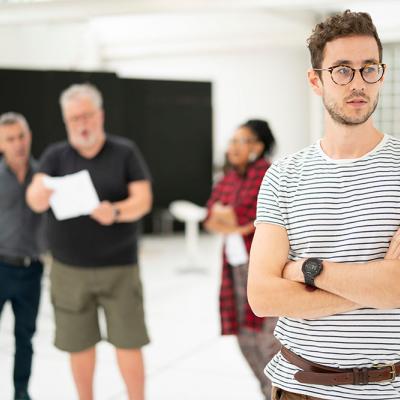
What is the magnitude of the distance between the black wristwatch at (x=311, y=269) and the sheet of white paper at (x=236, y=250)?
1966 mm

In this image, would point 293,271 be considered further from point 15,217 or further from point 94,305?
point 15,217

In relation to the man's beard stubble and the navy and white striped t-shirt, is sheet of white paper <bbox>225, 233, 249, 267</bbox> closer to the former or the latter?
the navy and white striped t-shirt

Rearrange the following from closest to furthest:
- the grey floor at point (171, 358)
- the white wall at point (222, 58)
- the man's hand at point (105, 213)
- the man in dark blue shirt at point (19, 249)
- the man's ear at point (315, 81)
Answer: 1. the man's ear at point (315, 81)
2. the man's hand at point (105, 213)
3. the man in dark blue shirt at point (19, 249)
4. the grey floor at point (171, 358)
5. the white wall at point (222, 58)

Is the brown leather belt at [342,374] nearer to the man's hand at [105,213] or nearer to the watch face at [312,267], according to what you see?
the watch face at [312,267]

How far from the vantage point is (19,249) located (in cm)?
412

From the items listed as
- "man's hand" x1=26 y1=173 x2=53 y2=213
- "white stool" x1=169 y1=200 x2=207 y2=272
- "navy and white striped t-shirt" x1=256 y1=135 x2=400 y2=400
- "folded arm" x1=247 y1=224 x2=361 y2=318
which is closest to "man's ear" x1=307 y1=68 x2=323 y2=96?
"navy and white striped t-shirt" x1=256 y1=135 x2=400 y2=400

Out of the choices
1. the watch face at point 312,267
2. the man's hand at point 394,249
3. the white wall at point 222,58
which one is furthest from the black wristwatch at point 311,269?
the white wall at point 222,58

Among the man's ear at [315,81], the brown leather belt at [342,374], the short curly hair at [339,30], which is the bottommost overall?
the brown leather belt at [342,374]

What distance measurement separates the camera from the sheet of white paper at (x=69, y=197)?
3.67m

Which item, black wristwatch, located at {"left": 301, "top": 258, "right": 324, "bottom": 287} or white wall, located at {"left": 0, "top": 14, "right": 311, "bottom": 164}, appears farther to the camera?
white wall, located at {"left": 0, "top": 14, "right": 311, "bottom": 164}

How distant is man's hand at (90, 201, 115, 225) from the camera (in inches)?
143

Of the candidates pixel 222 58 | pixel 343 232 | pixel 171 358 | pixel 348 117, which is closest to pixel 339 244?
pixel 343 232

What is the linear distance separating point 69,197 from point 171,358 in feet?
7.37

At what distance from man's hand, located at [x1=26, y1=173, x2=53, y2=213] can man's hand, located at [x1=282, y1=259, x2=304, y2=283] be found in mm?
2128
